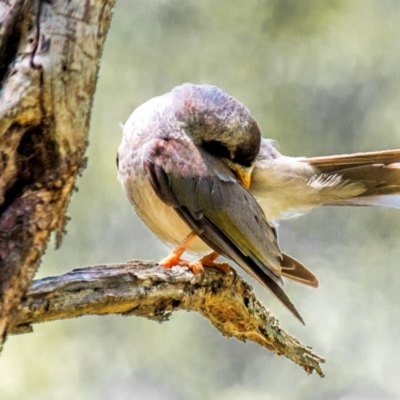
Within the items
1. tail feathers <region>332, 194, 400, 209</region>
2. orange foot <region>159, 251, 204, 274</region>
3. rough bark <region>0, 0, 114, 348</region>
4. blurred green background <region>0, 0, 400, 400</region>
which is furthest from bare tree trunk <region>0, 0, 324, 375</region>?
blurred green background <region>0, 0, 400, 400</region>

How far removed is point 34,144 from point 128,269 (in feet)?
2.07

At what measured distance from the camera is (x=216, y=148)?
254 centimetres

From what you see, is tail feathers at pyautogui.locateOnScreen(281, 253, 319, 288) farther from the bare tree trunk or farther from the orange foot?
the bare tree trunk

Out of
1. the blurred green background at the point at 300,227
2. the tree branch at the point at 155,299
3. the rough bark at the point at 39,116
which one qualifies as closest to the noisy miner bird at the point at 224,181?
the tree branch at the point at 155,299

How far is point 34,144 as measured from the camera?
1.35 m

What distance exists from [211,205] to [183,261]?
223mm

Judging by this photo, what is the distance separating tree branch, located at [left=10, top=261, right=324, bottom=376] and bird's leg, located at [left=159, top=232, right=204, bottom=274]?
39 mm

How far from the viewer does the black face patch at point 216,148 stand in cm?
253

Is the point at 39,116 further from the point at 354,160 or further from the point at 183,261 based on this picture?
the point at 354,160

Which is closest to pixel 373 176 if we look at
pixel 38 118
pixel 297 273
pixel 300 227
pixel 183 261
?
pixel 297 273

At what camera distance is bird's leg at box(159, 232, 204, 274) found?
2.25 m

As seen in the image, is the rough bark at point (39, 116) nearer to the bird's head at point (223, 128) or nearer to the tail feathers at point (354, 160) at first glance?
the bird's head at point (223, 128)

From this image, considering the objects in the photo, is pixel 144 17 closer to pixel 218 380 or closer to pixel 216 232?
pixel 216 232

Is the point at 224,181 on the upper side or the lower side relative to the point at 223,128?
lower
